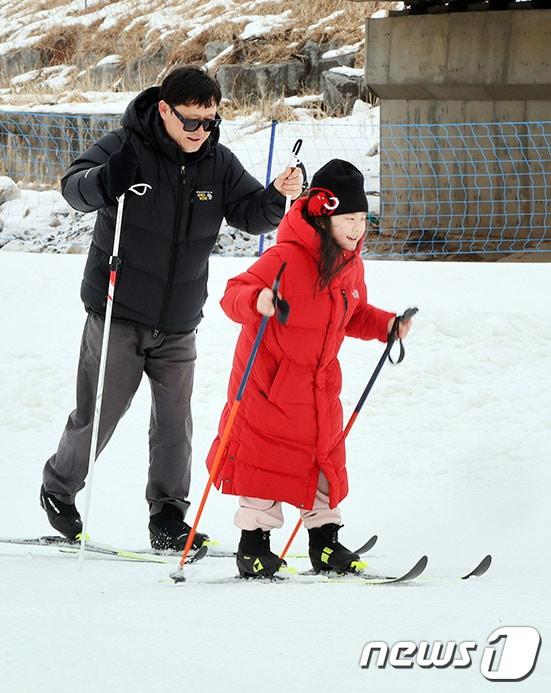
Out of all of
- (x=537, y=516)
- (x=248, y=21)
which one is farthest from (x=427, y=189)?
(x=248, y=21)

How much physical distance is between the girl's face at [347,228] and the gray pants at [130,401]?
34.6 inches

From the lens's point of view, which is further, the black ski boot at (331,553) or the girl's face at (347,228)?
the black ski boot at (331,553)

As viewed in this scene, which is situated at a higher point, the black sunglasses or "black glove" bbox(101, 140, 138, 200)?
the black sunglasses

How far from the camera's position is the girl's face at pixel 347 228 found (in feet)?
11.6

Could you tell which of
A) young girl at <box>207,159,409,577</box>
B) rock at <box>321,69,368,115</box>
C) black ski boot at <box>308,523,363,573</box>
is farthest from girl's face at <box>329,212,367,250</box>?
rock at <box>321,69,368,115</box>

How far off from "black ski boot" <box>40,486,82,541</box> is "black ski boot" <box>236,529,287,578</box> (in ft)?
2.90

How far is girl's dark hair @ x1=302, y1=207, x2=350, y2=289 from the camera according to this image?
3520mm

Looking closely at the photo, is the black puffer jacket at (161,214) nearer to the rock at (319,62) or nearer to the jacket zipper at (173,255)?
the jacket zipper at (173,255)

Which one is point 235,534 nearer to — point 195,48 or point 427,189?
point 427,189

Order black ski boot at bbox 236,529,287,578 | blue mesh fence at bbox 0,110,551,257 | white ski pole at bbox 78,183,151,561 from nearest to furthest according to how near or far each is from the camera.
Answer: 1. black ski boot at bbox 236,529,287,578
2. white ski pole at bbox 78,183,151,561
3. blue mesh fence at bbox 0,110,551,257

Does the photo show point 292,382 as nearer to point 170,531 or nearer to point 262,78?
point 170,531

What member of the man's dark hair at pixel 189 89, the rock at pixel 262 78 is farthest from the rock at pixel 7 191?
the man's dark hair at pixel 189 89

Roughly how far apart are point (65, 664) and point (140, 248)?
5.87ft

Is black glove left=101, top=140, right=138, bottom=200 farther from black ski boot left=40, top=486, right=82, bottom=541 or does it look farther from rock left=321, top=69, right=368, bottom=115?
rock left=321, top=69, right=368, bottom=115
